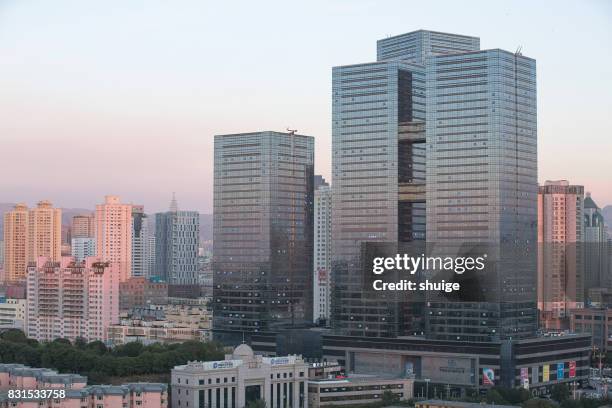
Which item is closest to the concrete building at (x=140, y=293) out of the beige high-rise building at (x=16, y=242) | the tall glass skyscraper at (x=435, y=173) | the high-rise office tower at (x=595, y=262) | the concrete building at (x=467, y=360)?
the beige high-rise building at (x=16, y=242)

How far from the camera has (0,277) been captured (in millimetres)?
159125

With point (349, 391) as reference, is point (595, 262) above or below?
above

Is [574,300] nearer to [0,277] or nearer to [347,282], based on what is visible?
[347,282]

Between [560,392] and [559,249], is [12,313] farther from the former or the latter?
[560,392]

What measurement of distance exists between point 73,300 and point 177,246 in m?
81.2

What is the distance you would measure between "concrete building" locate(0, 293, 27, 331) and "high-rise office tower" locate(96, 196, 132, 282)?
174ft

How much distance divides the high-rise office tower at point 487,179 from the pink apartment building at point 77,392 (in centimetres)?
A: 1971

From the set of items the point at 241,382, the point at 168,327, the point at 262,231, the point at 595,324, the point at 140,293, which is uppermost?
the point at 262,231

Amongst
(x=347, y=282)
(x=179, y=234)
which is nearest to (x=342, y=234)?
(x=347, y=282)

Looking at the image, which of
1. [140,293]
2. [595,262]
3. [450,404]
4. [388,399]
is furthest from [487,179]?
[140,293]

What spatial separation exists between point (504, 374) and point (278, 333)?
15.8 m

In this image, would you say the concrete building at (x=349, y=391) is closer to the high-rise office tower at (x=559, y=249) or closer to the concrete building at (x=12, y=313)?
the high-rise office tower at (x=559, y=249)

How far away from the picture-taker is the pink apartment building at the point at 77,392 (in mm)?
51656

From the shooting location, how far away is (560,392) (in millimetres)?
64875
